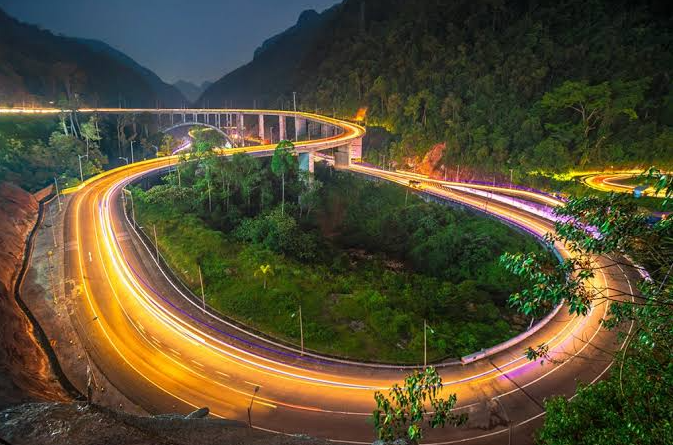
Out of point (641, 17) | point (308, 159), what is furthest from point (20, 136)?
point (641, 17)

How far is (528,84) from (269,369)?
6740cm

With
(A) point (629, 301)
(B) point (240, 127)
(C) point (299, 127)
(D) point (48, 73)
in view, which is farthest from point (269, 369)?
(D) point (48, 73)

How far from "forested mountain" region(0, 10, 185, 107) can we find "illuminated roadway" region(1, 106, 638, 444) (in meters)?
80.6

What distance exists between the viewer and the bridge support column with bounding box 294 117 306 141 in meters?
112

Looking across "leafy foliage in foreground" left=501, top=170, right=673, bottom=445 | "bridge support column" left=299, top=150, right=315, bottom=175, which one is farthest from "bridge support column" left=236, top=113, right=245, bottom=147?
"leafy foliage in foreground" left=501, top=170, right=673, bottom=445

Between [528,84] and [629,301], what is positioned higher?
[528,84]

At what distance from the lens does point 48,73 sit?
128 metres

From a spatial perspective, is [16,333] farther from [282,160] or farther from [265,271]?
[282,160]

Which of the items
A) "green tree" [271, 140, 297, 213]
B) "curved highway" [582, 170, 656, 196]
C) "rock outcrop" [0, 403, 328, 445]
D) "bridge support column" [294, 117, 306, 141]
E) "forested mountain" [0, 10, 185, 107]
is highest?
"forested mountain" [0, 10, 185, 107]

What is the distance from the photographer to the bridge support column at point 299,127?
111956mm

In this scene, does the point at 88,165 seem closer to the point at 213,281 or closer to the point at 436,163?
the point at 213,281

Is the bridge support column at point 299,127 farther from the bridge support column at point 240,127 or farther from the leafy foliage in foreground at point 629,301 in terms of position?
the leafy foliage in foreground at point 629,301

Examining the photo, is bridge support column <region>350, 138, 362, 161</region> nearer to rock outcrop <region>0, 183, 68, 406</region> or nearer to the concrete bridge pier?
the concrete bridge pier

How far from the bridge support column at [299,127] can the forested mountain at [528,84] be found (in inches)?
568
